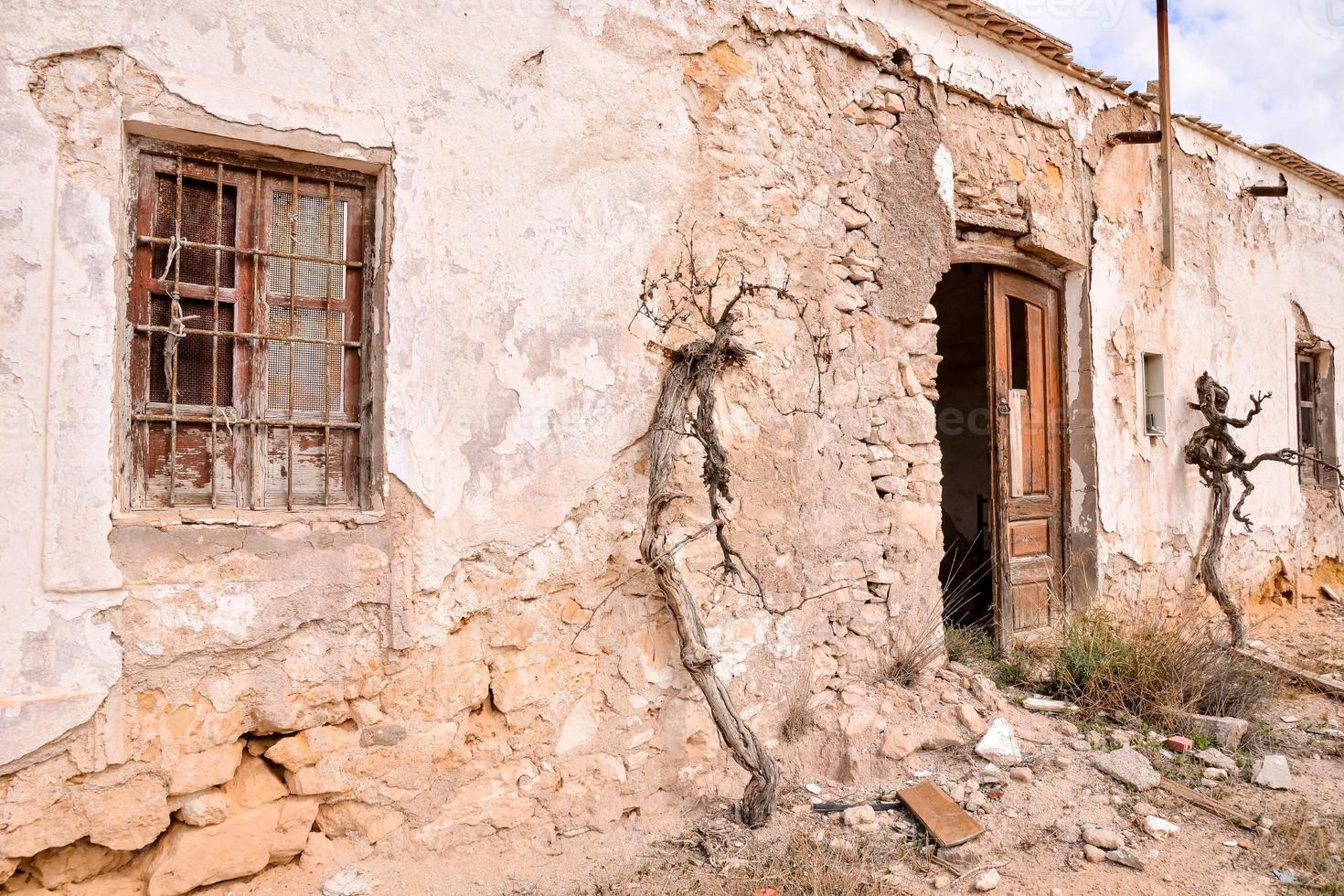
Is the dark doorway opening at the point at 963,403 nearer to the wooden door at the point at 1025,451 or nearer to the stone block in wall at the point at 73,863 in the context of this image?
the wooden door at the point at 1025,451

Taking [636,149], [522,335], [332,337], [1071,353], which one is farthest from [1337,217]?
[332,337]

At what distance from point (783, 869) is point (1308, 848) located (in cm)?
193

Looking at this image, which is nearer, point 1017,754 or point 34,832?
point 34,832

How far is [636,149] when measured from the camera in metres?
3.49

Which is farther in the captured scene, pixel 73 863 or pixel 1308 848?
pixel 1308 848

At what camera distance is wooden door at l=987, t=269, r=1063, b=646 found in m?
5.13

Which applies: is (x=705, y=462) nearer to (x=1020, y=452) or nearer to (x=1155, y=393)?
(x=1020, y=452)

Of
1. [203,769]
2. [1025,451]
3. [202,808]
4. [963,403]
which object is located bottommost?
[202,808]

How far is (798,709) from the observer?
375cm

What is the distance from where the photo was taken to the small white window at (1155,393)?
5.91 m

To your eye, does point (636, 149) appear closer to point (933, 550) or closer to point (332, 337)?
point (332, 337)

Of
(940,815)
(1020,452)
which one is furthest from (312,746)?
(1020,452)

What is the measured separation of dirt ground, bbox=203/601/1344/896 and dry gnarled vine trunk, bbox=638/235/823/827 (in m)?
0.27

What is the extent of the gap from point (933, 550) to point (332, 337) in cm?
296
